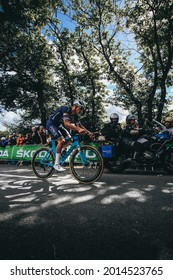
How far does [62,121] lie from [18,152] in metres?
8.00

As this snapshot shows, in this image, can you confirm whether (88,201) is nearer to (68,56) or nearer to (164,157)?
(164,157)

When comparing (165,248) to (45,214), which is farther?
(45,214)

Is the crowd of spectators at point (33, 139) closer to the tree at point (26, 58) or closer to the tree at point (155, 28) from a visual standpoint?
the tree at point (155, 28)

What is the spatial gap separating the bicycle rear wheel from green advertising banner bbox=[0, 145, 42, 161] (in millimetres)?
5613

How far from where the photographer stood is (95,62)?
2353 centimetres

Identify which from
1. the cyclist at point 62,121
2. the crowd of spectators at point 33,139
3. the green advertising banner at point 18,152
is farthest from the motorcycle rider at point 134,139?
the crowd of spectators at point 33,139

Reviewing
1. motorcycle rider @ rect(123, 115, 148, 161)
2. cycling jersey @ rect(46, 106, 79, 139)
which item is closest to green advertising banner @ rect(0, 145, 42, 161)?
motorcycle rider @ rect(123, 115, 148, 161)

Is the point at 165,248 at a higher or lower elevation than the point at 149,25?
lower

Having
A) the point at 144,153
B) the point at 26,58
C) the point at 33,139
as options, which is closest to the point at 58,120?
the point at 144,153

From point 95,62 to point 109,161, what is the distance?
18477mm

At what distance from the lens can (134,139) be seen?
7.42m

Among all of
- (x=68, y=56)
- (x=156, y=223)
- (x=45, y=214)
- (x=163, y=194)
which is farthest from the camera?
(x=68, y=56)
